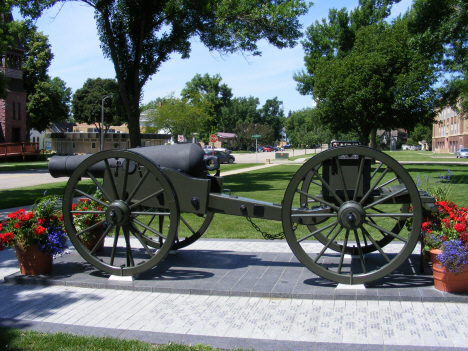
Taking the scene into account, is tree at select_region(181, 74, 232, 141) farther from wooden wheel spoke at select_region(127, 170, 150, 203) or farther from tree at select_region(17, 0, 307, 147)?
wooden wheel spoke at select_region(127, 170, 150, 203)

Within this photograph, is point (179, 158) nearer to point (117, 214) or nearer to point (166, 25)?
point (117, 214)

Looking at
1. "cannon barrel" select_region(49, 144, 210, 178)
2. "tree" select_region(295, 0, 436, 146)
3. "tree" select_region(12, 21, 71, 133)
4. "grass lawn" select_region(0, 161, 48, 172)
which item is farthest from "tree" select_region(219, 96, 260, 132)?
"cannon barrel" select_region(49, 144, 210, 178)

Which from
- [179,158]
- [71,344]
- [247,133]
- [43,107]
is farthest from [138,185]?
[247,133]

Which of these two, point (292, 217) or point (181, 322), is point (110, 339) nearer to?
point (181, 322)

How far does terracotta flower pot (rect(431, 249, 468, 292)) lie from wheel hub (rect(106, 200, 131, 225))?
11.5 feet

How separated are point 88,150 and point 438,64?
48717mm

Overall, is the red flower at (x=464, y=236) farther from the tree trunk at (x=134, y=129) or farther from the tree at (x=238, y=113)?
the tree at (x=238, y=113)

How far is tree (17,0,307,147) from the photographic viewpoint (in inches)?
Result: 720

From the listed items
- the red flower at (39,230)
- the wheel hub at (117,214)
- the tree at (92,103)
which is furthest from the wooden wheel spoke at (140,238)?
the tree at (92,103)

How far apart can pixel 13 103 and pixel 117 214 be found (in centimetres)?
5051

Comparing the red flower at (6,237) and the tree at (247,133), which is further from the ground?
the tree at (247,133)

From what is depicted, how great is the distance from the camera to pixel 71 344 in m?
3.78

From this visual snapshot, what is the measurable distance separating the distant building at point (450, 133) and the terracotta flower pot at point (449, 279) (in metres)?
71.2

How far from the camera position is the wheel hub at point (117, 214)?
5.42 meters
